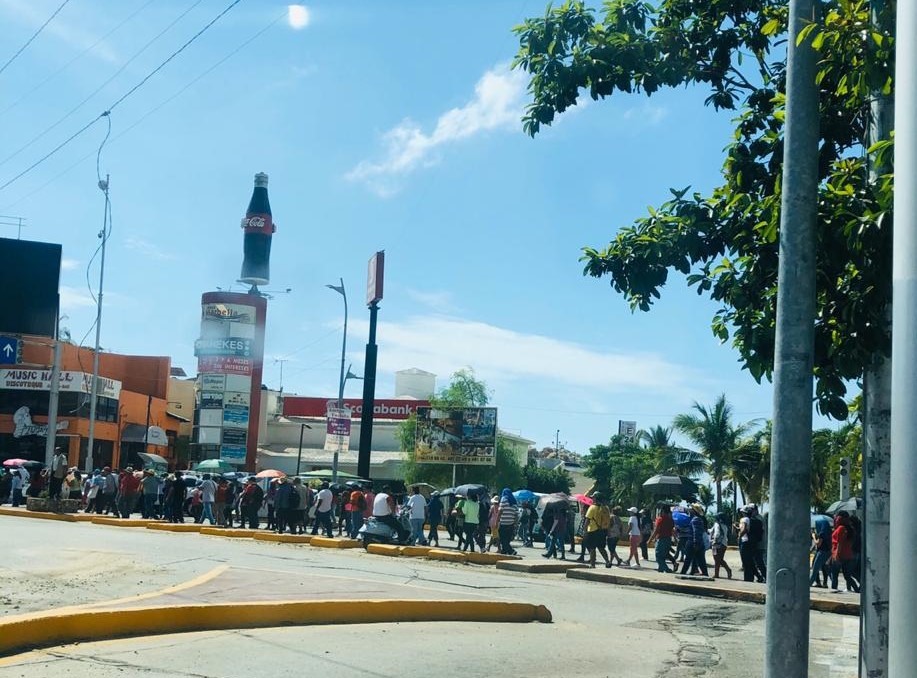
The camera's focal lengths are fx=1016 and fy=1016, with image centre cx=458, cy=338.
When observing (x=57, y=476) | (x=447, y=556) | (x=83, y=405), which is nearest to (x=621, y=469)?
(x=83, y=405)

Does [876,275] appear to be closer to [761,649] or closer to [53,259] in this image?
[761,649]

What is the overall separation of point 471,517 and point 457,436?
16929 millimetres

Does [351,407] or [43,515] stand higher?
[351,407]

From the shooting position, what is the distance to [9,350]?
49.8 metres

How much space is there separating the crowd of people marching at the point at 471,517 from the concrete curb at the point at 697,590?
7.51ft

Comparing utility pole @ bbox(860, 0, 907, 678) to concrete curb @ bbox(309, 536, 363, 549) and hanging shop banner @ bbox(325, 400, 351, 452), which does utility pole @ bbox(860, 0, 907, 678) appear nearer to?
concrete curb @ bbox(309, 536, 363, 549)

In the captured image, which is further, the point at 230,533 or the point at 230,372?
the point at 230,372

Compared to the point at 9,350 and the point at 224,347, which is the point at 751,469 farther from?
the point at 224,347

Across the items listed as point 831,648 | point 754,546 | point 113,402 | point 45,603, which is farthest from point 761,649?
point 113,402

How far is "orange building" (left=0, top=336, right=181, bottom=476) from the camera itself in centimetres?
5622

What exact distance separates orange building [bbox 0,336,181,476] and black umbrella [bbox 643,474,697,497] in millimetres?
30601

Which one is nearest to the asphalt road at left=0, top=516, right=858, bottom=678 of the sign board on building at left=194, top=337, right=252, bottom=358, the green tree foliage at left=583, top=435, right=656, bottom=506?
the green tree foliage at left=583, top=435, right=656, bottom=506

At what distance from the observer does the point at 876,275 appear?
18.8 ft

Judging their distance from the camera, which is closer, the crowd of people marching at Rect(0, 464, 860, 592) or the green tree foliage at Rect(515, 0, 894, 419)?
the green tree foliage at Rect(515, 0, 894, 419)
